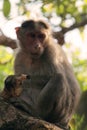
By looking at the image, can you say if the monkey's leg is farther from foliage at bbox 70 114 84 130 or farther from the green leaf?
the green leaf

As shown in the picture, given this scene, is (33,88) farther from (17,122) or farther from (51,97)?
(17,122)

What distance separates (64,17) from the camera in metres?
9.27

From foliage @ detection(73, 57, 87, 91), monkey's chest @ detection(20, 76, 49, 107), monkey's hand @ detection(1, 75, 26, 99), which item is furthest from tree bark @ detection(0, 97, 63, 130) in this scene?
foliage @ detection(73, 57, 87, 91)

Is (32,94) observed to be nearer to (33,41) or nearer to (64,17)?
(33,41)

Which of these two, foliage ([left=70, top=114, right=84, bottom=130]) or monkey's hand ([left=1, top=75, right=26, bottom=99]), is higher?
monkey's hand ([left=1, top=75, right=26, bottom=99])

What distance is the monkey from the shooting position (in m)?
6.97

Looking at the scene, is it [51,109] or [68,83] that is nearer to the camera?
[51,109]

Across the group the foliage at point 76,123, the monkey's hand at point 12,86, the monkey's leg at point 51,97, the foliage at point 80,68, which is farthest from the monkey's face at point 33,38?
the foliage at point 80,68

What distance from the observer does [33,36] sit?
7906 mm

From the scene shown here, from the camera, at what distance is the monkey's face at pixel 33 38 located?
7625 mm

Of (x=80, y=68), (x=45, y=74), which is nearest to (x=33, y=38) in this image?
(x=45, y=74)

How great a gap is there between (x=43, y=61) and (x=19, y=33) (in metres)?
0.96

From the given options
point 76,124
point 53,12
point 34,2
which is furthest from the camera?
point 53,12

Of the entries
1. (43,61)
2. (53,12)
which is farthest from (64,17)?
(43,61)
